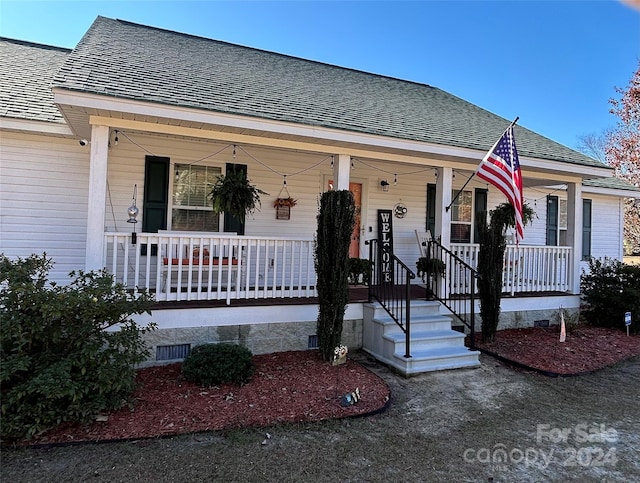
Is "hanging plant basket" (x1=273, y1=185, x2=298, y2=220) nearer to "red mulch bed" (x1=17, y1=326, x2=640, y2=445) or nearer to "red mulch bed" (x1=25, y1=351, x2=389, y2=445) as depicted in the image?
"red mulch bed" (x1=17, y1=326, x2=640, y2=445)

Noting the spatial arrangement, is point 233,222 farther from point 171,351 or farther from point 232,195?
point 171,351

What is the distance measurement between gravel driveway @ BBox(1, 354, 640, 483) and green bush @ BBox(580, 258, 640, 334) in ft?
11.9

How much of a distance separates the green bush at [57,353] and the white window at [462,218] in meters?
7.23

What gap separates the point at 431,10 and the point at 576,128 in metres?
25.3

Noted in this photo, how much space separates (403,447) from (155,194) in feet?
17.6

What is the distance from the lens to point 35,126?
5855 millimetres

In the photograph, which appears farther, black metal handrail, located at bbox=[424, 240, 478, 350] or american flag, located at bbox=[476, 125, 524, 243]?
black metal handrail, located at bbox=[424, 240, 478, 350]

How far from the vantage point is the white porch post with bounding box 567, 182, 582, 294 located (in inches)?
306

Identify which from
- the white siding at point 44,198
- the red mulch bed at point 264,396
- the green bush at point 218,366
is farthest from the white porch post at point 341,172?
the white siding at point 44,198

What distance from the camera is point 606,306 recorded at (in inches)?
297

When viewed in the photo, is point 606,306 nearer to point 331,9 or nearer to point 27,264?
point 331,9

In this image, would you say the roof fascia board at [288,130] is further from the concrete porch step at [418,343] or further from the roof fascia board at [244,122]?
the concrete porch step at [418,343]

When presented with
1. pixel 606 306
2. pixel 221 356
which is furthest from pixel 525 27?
pixel 221 356

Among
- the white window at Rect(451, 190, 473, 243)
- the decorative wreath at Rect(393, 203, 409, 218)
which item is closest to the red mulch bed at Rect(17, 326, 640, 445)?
the decorative wreath at Rect(393, 203, 409, 218)
